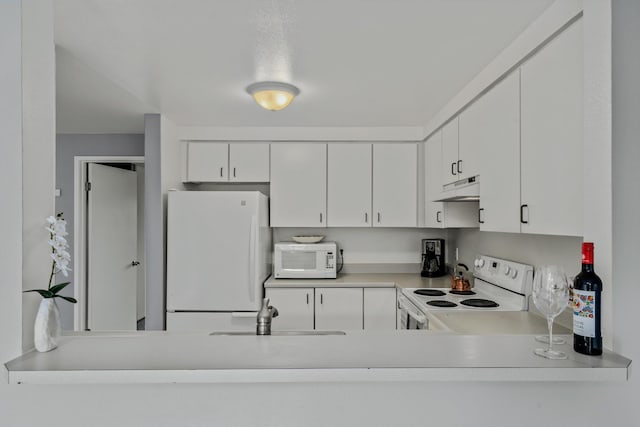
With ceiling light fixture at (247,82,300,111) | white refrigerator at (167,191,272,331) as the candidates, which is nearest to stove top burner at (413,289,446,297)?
white refrigerator at (167,191,272,331)

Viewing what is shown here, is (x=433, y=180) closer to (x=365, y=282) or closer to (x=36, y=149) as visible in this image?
(x=365, y=282)

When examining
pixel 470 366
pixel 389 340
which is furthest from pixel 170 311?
pixel 470 366

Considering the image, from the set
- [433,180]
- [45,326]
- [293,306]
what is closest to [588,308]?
[45,326]

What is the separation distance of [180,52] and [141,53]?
21 cm

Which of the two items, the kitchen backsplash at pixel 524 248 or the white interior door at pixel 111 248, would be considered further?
the white interior door at pixel 111 248

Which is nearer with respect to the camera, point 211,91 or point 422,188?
point 211,91

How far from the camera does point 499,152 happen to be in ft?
6.11

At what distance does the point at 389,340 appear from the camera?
1146mm

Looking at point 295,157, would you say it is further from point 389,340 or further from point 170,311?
point 389,340

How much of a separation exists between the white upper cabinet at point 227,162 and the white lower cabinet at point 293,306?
3.50 ft

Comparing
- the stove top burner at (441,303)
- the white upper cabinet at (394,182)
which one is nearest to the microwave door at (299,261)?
the white upper cabinet at (394,182)

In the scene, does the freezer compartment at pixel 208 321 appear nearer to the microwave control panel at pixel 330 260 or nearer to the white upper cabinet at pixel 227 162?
the microwave control panel at pixel 330 260

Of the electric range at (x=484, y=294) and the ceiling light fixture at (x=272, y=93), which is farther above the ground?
the ceiling light fixture at (x=272, y=93)

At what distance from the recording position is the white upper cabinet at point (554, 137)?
1296 mm
